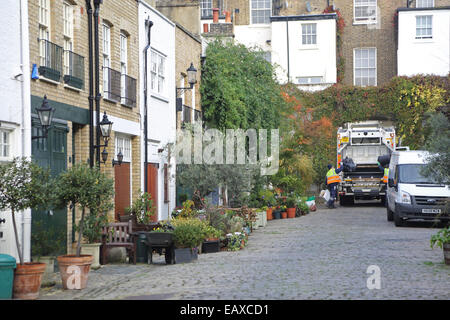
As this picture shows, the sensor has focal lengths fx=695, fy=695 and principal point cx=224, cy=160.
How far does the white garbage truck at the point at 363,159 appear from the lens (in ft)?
103

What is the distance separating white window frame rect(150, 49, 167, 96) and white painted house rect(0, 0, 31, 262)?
8.47m

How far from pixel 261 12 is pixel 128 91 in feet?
95.3

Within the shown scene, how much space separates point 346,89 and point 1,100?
103 feet

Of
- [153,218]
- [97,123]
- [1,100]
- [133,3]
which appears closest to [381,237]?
[153,218]

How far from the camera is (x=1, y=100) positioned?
1197 cm

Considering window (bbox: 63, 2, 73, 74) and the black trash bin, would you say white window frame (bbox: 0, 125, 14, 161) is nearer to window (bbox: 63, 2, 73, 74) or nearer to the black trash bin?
window (bbox: 63, 2, 73, 74)

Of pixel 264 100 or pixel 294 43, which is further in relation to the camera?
pixel 294 43

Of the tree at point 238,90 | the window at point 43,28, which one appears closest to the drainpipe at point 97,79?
the window at point 43,28

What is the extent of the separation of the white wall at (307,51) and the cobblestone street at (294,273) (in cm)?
2523

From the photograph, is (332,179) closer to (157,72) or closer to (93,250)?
(157,72)

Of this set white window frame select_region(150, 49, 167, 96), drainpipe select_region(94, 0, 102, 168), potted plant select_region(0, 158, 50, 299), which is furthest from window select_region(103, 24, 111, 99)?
potted plant select_region(0, 158, 50, 299)

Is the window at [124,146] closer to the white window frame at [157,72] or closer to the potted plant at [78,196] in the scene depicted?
the white window frame at [157,72]

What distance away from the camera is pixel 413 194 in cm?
2108
